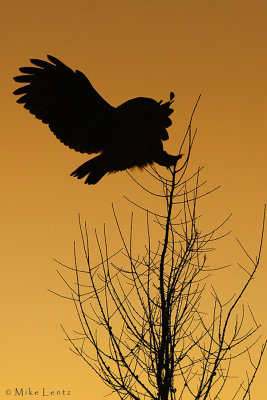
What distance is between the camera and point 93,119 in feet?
24.3

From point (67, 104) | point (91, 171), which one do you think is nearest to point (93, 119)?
point (67, 104)

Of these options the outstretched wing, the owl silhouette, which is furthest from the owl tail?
the outstretched wing

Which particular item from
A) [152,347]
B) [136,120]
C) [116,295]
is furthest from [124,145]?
[152,347]

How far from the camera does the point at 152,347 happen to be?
15.8ft

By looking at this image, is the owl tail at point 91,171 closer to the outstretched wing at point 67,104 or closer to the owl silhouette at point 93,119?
the owl silhouette at point 93,119

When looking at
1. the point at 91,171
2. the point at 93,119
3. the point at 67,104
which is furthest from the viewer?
the point at 67,104

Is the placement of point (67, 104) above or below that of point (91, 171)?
above

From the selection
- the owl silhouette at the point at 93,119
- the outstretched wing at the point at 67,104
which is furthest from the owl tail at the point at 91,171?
the outstretched wing at the point at 67,104

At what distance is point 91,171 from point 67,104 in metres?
1.14

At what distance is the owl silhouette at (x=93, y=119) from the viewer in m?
6.49

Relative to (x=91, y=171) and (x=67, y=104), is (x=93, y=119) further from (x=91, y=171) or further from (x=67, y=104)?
(x=91, y=171)

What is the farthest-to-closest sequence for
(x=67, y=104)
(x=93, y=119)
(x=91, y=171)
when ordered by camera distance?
(x=67, y=104), (x=93, y=119), (x=91, y=171)

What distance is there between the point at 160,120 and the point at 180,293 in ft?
6.12

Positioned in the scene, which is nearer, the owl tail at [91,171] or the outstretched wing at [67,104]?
the owl tail at [91,171]
